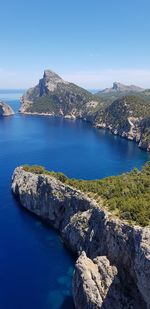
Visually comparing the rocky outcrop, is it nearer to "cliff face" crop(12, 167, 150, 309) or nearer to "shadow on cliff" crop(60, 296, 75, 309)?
"cliff face" crop(12, 167, 150, 309)

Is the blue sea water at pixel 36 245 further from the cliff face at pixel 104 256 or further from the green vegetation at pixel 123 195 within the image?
the green vegetation at pixel 123 195

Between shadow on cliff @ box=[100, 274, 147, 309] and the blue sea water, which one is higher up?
shadow on cliff @ box=[100, 274, 147, 309]

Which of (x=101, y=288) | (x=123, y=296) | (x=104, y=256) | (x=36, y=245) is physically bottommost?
(x=36, y=245)

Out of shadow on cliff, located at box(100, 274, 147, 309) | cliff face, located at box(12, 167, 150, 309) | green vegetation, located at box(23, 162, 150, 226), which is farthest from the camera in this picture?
green vegetation, located at box(23, 162, 150, 226)

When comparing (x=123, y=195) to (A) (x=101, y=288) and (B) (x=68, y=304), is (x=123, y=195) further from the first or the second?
(B) (x=68, y=304)

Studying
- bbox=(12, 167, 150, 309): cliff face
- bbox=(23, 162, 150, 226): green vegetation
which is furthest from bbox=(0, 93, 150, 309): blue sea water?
bbox=(23, 162, 150, 226): green vegetation

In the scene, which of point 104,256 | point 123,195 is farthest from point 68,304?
point 123,195

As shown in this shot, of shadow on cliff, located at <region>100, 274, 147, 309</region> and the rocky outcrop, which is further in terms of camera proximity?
the rocky outcrop
